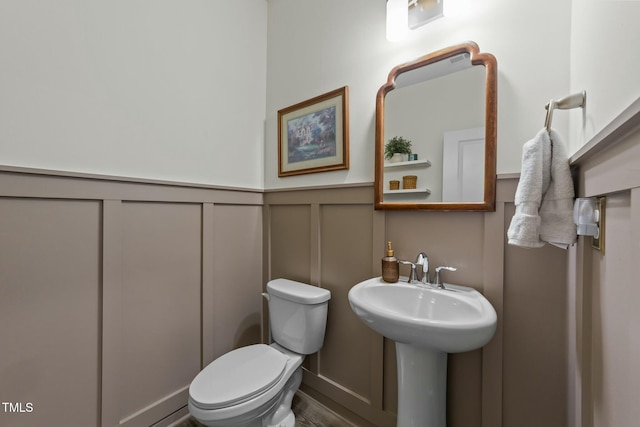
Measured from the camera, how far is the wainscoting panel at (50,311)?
0.94m

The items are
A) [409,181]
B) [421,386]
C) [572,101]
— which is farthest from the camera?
[409,181]

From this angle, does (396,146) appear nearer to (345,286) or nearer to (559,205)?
(559,205)

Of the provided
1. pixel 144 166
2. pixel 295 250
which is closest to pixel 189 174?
pixel 144 166

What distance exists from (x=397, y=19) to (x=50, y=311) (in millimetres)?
1940

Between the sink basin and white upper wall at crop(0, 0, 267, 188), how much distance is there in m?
1.13

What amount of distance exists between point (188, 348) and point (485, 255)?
1576 mm

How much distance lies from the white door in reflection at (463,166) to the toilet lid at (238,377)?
1.10 metres

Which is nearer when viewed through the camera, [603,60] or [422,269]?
[603,60]

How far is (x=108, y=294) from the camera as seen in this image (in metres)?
1.15

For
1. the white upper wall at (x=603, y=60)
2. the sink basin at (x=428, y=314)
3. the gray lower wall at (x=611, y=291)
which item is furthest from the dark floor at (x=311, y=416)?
the white upper wall at (x=603, y=60)

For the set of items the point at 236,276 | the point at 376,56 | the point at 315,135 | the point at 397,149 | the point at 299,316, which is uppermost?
the point at 376,56

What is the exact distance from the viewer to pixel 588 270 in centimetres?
71

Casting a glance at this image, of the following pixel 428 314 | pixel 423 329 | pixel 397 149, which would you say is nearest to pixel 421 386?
pixel 428 314

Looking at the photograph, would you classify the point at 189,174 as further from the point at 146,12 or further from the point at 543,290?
the point at 543,290
